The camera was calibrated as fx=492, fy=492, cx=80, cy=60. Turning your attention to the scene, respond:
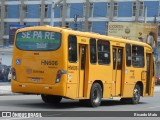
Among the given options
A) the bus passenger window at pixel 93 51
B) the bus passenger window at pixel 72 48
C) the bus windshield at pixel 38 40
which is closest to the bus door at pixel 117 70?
the bus passenger window at pixel 93 51

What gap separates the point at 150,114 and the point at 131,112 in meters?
0.70

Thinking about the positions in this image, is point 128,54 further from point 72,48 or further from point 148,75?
point 72,48

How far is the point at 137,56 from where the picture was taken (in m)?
22.9

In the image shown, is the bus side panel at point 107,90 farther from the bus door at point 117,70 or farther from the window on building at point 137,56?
the window on building at point 137,56

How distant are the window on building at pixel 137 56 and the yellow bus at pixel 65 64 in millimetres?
1516

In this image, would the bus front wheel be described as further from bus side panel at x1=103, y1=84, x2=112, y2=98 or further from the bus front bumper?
the bus front bumper

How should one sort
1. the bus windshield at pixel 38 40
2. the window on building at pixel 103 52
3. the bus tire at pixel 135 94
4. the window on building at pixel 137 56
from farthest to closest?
the bus tire at pixel 135 94, the window on building at pixel 137 56, the window on building at pixel 103 52, the bus windshield at pixel 38 40

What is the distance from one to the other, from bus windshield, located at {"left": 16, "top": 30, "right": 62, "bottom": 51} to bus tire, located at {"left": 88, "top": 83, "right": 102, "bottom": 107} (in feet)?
8.32

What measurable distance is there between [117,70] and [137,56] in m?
2.08

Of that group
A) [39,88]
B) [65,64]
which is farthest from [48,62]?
[39,88]

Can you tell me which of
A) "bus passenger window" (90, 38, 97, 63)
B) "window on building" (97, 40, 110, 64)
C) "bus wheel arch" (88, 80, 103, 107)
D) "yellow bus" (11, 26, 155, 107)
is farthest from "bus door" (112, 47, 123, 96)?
"bus passenger window" (90, 38, 97, 63)

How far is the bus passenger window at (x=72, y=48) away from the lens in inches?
710

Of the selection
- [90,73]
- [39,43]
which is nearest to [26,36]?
[39,43]

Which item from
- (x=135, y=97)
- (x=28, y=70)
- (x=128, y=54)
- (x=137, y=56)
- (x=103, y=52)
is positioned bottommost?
(x=135, y=97)
